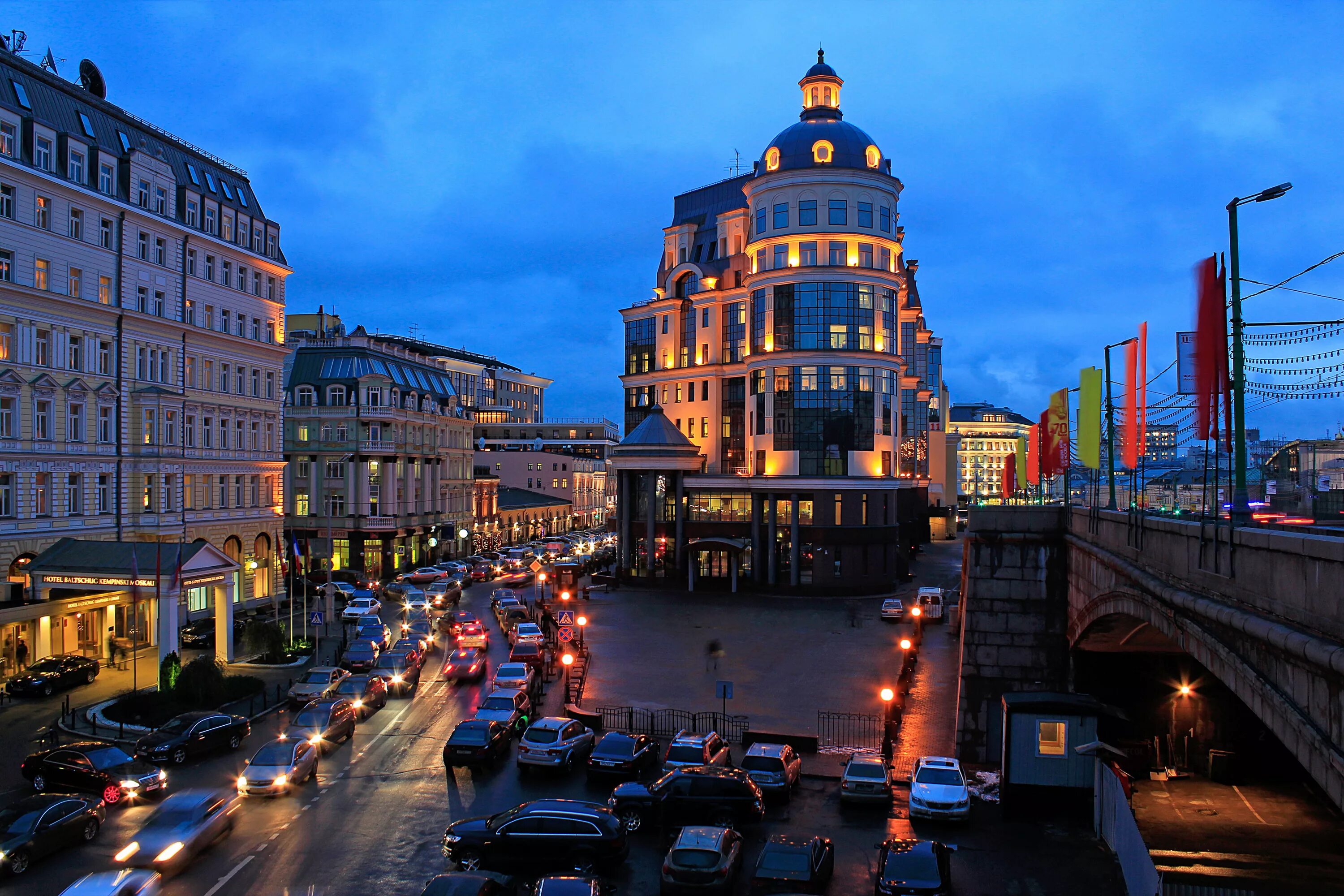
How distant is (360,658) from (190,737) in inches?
480

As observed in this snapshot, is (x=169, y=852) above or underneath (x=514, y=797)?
above

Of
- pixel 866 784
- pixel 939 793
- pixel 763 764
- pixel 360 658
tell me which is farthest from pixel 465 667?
pixel 939 793

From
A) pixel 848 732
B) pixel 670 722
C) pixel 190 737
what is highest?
pixel 190 737

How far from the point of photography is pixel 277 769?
23156 millimetres

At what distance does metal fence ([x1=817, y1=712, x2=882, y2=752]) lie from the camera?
28469mm

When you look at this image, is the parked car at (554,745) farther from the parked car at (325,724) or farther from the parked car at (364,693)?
the parked car at (364,693)

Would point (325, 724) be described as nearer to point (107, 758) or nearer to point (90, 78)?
point (107, 758)

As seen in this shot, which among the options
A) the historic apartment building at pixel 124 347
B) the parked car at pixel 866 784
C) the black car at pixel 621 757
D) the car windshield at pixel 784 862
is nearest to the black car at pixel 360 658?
the historic apartment building at pixel 124 347

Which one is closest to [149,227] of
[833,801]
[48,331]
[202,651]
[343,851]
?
[48,331]

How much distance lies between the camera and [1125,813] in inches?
783

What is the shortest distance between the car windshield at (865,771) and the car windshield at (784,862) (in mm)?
5933

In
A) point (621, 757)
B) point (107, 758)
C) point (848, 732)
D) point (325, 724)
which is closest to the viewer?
point (107, 758)

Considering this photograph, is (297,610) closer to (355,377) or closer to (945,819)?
(355,377)

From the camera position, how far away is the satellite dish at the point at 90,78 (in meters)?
46.2
